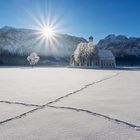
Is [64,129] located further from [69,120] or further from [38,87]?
[38,87]

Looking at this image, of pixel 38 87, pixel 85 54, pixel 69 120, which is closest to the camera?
pixel 69 120

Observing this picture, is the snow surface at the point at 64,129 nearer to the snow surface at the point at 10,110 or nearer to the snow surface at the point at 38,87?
the snow surface at the point at 10,110

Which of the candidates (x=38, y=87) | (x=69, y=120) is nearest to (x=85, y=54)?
(x=38, y=87)

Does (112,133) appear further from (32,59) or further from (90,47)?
(32,59)

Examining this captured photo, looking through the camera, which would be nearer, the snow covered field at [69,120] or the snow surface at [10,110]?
the snow covered field at [69,120]

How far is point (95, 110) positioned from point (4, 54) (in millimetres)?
116944

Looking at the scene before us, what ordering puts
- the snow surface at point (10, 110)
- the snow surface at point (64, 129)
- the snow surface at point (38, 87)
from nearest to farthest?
the snow surface at point (64, 129) < the snow surface at point (10, 110) < the snow surface at point (38, 87)

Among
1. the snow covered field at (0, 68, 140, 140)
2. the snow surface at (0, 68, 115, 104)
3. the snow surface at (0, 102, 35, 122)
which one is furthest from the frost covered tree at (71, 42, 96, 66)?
the snow surface at (0, 102, 35, 122)

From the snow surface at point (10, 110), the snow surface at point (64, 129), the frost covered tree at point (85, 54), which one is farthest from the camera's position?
the frost covered tree at point (85, 54)

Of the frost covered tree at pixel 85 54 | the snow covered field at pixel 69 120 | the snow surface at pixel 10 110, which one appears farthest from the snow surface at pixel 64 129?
the frost covered tree at pixel 85 54

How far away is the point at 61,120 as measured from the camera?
18.7 ft

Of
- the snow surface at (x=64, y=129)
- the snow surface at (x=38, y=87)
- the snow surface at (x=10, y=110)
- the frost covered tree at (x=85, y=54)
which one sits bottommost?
the snow surface at (x=64, y=129)

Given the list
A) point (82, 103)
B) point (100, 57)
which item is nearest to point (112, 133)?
point (82, 103)

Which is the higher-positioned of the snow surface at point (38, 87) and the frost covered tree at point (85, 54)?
the frost covered tree at point (85, 54)
